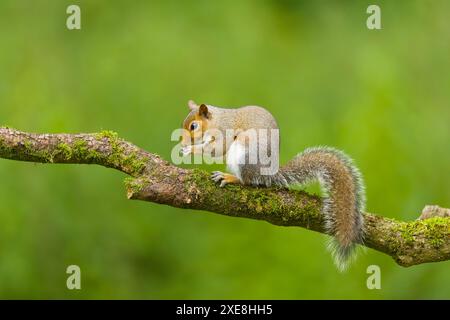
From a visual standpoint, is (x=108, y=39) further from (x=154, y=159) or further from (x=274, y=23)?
(x=154, y=159)

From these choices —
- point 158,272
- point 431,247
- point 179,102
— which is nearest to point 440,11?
point 179,102

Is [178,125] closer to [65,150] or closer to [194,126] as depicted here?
[194,126]

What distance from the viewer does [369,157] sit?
22.5 ft

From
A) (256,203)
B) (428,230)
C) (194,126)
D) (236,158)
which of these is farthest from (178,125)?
(428,230)

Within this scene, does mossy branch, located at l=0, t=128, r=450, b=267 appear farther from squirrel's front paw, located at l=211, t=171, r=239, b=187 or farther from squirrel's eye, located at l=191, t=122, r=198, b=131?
squirrel's eye, located at l=191, t=122, r=198, b=131

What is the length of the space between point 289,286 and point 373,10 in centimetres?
266

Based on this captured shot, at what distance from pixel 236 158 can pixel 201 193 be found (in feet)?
0.97

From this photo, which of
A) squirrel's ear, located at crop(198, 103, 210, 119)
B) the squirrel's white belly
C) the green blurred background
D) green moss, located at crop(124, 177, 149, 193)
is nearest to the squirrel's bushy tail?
the squirrel's white belly

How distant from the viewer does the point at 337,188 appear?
425 centimetres

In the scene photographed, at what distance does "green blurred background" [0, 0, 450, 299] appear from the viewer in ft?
22.0

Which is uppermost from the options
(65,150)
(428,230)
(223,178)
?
(65,150)

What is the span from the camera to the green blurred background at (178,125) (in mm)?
6719

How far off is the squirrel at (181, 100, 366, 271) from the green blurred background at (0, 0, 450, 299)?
2222 mm

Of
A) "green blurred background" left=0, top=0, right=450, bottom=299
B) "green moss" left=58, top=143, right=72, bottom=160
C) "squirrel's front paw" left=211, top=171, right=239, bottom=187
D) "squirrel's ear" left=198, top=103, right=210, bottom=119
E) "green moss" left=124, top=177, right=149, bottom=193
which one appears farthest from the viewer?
"green blurred background" left=0, top=0, right=450, bottom=299
